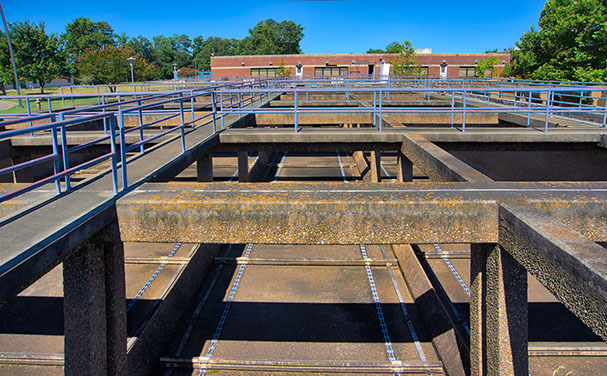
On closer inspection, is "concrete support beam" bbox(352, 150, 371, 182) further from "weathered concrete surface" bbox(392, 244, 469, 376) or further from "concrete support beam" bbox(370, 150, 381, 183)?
"weathered concrete surface" bbox(392, 244, 469, 376)

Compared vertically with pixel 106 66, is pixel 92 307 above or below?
below

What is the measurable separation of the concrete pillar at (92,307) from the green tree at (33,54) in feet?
139

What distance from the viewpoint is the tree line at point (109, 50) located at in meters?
41.7

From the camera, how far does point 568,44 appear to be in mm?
30031

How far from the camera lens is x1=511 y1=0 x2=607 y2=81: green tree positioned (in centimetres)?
2723

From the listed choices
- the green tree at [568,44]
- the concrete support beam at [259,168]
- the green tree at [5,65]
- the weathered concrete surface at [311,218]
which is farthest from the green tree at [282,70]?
the weathered concrete surface at [311,218]

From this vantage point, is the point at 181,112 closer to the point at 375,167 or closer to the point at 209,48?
the point at 375,167

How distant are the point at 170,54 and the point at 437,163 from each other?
140583 millimetres

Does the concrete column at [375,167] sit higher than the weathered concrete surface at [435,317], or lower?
higher

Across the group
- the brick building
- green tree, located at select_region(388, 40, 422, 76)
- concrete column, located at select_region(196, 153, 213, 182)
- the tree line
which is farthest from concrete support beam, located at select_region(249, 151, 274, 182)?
the brick building

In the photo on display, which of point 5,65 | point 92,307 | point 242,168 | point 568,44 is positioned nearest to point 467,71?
point 568,44

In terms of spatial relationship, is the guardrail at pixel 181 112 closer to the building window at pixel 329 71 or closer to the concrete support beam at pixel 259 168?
the concrete support beam at pixel 259 168

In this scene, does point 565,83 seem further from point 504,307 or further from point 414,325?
point 504,307

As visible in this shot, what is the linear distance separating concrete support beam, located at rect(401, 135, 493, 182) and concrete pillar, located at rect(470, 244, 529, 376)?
1.17 m
